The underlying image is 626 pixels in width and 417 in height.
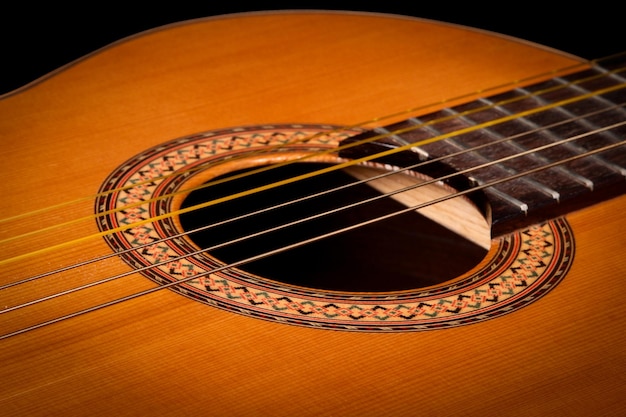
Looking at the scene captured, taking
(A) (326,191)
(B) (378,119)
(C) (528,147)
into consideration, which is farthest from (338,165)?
(C) (528,147)

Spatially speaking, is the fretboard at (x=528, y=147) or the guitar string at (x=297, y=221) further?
the fretboard at (x=528, y=147)

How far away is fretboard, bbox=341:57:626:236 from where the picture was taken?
1.29 meters

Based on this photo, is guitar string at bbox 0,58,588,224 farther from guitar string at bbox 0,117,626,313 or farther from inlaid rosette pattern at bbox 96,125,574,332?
guitar string at bbox 0,117,626,313

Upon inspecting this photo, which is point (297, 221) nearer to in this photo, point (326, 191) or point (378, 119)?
point (326, 191)

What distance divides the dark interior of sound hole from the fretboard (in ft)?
0.39

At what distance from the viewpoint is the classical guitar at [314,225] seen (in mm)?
985

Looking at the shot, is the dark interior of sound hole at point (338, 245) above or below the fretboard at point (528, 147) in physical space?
below

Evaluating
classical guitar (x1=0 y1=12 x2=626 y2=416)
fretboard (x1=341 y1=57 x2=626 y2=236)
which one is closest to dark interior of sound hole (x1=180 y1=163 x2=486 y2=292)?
classical guitar (x1=0 y1=12 x2=626 y2=416)

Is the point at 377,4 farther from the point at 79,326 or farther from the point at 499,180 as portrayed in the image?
the point at 79,326

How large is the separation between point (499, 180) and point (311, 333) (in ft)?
1.36

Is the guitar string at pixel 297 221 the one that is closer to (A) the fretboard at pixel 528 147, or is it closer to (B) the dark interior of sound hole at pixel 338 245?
(A) the fretboard at pixel 528 147

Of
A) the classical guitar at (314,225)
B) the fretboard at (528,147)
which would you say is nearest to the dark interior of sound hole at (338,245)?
the classical guitar at (314,225)

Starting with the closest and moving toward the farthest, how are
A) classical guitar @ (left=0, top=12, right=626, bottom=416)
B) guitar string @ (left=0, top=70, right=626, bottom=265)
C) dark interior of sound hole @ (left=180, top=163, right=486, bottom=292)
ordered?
classical guitar @ (left=0, top=12, right=626, bottom=416) < guitar string @ (left=0, top=70, right=626, bottom=265) < dark interior of sound hole @ (left=180, top=163, right=486, bottom=292)

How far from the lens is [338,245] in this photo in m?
1.52
